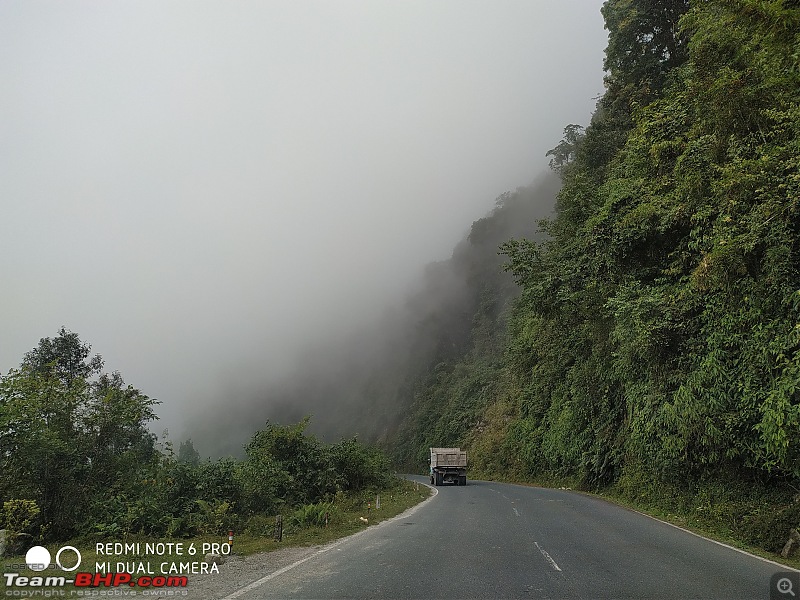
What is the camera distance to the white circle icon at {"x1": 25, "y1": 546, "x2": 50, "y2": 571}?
337 inches

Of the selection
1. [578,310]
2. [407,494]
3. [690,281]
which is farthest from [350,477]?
[690,281]

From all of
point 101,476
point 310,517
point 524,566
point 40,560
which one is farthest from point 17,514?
point 524,566

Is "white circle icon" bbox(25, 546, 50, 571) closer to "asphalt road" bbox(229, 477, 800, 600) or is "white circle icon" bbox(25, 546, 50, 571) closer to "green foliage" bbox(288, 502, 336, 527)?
"asphalt road" bbox(229, 477, 800, 600)

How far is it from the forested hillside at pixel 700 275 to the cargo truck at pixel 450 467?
10.9 metres

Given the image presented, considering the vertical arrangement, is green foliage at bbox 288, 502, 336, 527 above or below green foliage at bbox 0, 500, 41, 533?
below

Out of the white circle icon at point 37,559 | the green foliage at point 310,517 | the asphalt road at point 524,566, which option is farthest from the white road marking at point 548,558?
the white circle icon at point 37,559

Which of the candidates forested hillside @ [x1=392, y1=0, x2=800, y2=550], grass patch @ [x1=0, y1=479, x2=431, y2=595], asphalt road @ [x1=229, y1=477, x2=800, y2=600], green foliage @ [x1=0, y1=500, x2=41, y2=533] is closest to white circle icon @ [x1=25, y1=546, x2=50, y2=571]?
grass patch @ [x1=0, y1=479, x2=431, y2=595]

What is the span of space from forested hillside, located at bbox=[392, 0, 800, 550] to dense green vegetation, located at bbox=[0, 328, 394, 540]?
36.6 feet

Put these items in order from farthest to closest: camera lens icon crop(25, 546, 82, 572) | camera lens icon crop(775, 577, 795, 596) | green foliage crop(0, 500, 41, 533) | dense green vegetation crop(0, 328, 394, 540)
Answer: dense green vegetation crop(0, 328, 394, 540)
green foliage crop(0, 500, 41, 533)
camera lens icon crop(25, 546, 82, 572)
camera lens icon crop(775, 577, 795, 596)

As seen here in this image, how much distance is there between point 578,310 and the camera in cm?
2116

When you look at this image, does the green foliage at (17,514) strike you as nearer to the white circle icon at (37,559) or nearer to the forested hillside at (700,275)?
the white circle icon at (37,559)

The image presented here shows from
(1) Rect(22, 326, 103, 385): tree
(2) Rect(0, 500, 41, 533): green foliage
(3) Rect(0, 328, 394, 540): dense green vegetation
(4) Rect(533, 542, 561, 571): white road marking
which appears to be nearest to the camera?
(4) Rect(533, 542, 561, 571): white road marking

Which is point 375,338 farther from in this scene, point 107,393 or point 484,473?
point 107,393

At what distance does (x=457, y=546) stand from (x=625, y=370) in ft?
36.1
